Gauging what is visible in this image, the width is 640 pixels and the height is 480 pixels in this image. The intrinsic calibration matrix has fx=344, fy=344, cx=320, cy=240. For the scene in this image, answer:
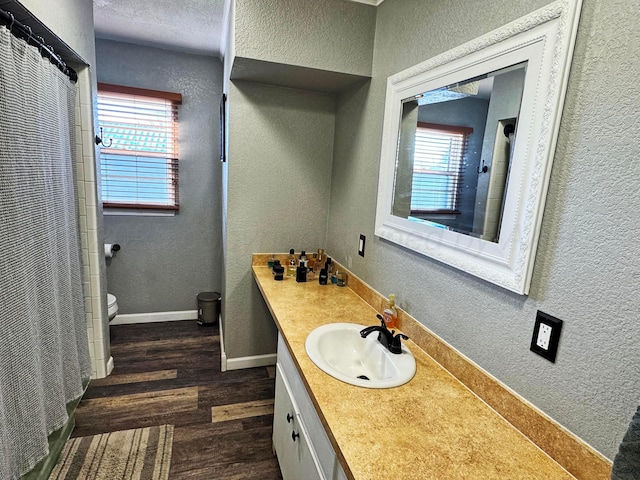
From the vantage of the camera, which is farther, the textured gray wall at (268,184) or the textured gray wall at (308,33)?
the textured gray wall at (268,184)

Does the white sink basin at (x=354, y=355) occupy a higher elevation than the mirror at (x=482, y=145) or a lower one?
lower

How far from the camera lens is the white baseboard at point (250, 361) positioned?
2.64m

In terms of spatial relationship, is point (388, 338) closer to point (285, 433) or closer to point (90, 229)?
point (285, 433)

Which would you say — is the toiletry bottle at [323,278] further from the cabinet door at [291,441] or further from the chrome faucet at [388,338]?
the chrome faucet at [388,338]

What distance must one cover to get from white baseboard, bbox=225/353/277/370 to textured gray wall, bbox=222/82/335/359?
0.04 meters

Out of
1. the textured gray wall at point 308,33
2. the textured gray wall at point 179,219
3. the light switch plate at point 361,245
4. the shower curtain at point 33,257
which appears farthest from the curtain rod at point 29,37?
the light switch plate at point 361,245

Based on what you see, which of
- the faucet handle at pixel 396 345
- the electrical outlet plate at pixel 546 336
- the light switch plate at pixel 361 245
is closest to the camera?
the electrical outlet plate at pixel 546 336

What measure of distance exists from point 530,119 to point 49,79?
6.45 feet

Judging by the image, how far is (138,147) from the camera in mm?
3051

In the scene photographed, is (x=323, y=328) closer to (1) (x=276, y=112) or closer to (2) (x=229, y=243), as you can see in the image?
(2) (x=229, y=243)

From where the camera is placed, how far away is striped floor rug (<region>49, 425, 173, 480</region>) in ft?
5.64

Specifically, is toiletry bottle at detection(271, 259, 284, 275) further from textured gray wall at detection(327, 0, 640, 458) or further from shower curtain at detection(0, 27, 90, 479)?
textured gray wall at detection(327, 0, 640, 458)

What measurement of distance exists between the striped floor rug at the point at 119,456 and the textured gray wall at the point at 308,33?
7.08 ft

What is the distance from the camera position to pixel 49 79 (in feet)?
5.16
